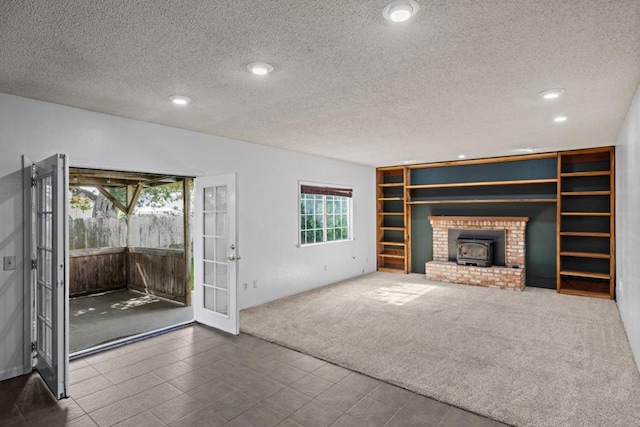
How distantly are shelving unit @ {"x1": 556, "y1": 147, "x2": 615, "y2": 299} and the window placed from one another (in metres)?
3.82

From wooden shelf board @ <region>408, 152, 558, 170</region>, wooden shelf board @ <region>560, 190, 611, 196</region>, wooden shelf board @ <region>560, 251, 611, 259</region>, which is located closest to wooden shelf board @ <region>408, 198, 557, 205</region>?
wooden shelf board @ <region>560, 190, 611, 196</region>

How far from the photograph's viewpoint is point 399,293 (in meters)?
6.09

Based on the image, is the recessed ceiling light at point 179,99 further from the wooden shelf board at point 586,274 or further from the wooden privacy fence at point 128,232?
the wooden shelf board at point 586,274

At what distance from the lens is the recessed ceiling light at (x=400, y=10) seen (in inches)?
69.6

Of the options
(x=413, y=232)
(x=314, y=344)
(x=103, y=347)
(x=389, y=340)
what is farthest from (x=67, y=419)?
(x=413, y=232)

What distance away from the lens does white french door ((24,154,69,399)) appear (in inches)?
108

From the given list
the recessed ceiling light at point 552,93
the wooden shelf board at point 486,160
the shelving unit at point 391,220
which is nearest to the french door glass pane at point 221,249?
the recessed ceiling light at point 552,93

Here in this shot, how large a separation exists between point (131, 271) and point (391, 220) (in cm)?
558

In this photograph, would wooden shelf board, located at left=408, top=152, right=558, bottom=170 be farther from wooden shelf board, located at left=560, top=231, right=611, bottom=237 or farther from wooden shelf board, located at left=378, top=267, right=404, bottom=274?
wooden shelf board, located at left=378, top=267, right=404, bottom=274

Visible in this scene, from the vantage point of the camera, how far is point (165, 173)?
425cm

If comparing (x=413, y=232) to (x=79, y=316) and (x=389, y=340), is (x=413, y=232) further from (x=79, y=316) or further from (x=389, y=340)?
(x=79, y=316)

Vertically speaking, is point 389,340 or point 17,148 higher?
point 17,148

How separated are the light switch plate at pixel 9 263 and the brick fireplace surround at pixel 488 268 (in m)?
6.43

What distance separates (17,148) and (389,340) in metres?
4.06
